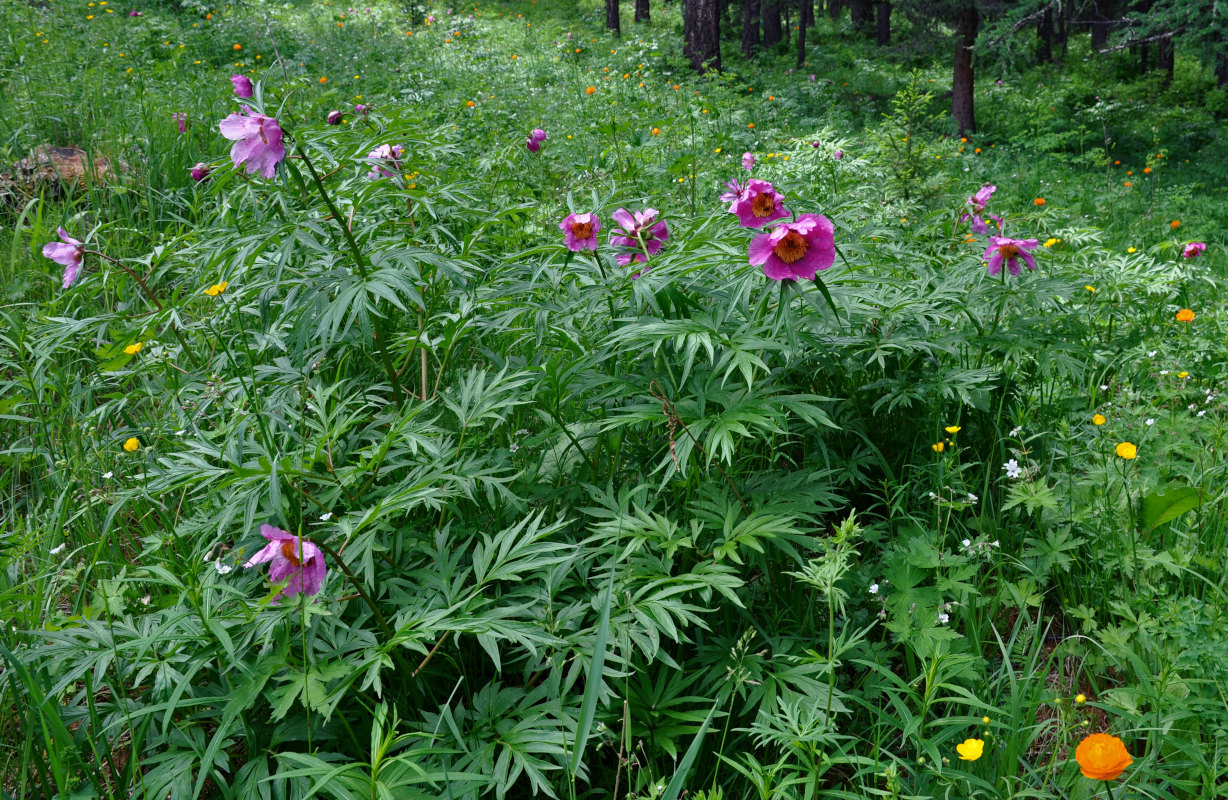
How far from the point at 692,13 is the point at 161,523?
977 cm

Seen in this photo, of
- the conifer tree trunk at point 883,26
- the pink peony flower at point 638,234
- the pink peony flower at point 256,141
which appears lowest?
the conifer tree trunk at point 883,26

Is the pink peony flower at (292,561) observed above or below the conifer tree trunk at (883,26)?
above

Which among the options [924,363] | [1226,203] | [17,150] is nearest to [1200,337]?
[924,363]

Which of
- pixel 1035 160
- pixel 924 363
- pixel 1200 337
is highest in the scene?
pixel 924 363

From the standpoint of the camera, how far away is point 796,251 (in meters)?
1.52

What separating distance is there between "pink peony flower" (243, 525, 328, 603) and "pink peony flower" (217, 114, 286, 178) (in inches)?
29.9

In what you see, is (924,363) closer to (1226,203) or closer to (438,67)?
(1226,203)

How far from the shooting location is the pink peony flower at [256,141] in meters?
1.54

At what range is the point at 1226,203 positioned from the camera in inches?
266

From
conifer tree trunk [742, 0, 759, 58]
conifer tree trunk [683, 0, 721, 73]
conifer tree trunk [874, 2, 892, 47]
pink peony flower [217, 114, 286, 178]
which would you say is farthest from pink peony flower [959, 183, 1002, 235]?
conifer tree trunk [874, 2, 892, 47]

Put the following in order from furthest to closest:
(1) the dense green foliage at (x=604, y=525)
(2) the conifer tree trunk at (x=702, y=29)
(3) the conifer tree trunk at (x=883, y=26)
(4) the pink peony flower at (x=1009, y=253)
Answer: (3) the conifer tree trunk at (x=883, y=26)
(2) the conifer tree trunk at (x=702, y=29)
(4) the pink peony flower at (x=1009, y=253)
(1) the dense green foliage at (x=604, y=525)

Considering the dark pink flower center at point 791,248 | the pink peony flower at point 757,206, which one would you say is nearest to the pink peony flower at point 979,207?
the pink peony flower at point 757,206

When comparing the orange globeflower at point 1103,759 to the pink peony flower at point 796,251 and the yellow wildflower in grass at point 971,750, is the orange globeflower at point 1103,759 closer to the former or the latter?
the yellow wildflower in grass at point 971,750

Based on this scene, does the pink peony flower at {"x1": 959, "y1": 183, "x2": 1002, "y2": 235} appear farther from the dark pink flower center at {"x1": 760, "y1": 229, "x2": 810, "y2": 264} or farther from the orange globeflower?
the orange globeflower
